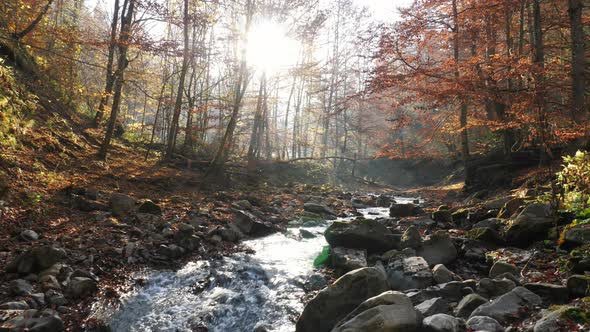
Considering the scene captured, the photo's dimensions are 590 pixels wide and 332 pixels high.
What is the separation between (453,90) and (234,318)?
7871 mm

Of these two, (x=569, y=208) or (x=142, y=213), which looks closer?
(x=569, y=208)

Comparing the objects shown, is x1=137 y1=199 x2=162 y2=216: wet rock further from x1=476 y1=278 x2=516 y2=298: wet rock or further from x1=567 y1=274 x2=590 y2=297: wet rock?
x1=567 y1=274 x2=590 y2=297: wet rock

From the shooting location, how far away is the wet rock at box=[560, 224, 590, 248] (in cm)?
496

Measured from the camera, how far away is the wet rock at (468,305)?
4088 mm

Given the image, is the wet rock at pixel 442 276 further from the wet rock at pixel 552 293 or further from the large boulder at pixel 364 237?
the large boulder at pixel 364 237

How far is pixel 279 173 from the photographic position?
789 inches

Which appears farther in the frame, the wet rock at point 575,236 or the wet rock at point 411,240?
the wet rock at point 411,240

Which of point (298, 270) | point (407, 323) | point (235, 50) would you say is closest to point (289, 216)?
point (298, 270)

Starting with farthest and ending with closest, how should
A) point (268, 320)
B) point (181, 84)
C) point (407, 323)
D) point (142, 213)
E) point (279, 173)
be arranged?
point (279, 173), point (181, 84), point (142, 213), point (268, 320), point (407, 323)

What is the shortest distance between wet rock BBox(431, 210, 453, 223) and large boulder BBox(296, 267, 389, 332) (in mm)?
5727

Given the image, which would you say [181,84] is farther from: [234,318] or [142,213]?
[234,318]

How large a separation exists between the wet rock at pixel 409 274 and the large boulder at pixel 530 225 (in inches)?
70.4

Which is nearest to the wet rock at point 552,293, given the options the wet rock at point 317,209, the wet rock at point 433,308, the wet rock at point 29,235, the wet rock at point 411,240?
the wet rock at point 433,308

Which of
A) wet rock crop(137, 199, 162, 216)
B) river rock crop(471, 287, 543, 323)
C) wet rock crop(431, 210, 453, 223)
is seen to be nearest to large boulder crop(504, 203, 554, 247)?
river rock crop(471, 287, 543, 323)
